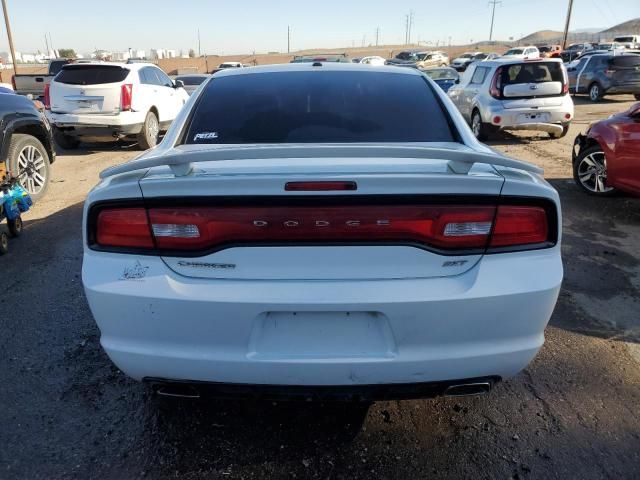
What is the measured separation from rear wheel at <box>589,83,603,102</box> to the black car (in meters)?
19.7

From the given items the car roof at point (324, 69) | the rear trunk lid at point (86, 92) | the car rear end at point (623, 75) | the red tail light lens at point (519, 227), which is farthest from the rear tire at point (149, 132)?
the car rear end at point (623, 75)

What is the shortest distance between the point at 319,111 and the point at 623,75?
789 inches

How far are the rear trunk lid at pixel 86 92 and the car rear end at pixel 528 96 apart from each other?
770cm

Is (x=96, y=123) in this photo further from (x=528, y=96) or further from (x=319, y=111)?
(x=528, y=96)

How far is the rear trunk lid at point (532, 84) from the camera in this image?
10844mm

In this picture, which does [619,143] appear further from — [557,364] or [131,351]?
[131,351]

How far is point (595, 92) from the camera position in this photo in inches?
788

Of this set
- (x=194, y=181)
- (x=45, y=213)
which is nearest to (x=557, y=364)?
(x=194, y=181)

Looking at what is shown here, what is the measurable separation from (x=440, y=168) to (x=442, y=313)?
59cm

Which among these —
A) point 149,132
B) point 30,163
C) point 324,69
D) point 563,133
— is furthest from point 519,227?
point 563,133

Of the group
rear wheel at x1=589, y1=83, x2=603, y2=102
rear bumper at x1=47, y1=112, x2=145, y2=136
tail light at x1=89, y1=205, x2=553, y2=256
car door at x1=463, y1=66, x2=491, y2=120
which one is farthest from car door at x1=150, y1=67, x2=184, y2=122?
rear wheel at x1=589, y1=83, x2=603, y2=102

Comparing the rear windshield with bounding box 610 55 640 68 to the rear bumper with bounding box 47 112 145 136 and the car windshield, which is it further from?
the rear bumper with bounding box 47 112 145 136

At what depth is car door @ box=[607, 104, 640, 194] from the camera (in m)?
5.82

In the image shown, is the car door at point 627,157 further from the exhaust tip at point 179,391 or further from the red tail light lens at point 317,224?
the exhaust tip at point 179,391
